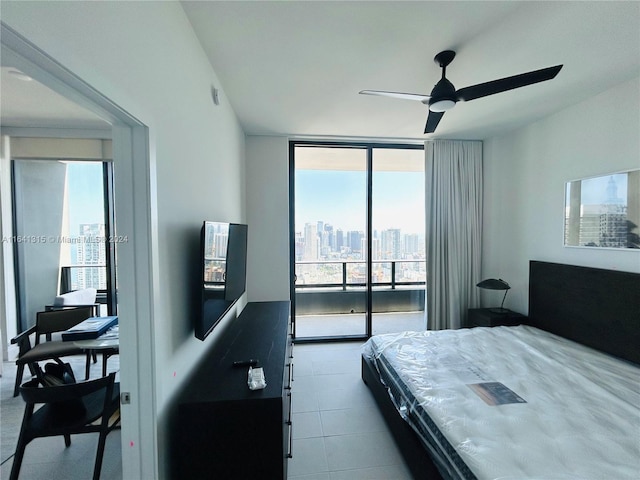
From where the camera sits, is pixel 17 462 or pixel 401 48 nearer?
pixel 17 462

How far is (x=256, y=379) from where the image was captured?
1406mm

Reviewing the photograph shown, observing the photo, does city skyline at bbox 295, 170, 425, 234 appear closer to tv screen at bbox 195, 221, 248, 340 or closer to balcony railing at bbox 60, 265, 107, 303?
tv screen at bbox 195, 221, 248, 340

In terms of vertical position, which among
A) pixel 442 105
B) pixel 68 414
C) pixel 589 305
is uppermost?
pixel 442 105

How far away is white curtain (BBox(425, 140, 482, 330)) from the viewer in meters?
3.63

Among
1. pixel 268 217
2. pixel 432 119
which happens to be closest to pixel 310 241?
pixel 268 217

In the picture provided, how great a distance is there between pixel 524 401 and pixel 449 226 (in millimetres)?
2418

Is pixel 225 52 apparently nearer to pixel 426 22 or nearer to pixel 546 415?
pixel 426 22

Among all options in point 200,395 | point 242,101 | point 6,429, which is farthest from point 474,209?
point 6,429

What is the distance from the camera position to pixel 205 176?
186 cm

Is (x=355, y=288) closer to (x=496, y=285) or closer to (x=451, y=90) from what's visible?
(x=496, y=285)

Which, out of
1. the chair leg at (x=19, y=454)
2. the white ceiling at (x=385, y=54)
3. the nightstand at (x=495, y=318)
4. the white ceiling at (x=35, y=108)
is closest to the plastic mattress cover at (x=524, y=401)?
the nightstand at (x=495, y=318)

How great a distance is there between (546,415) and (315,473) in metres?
1.45

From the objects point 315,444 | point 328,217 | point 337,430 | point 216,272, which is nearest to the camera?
point 216,272

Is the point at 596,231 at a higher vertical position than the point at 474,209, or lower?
lower
